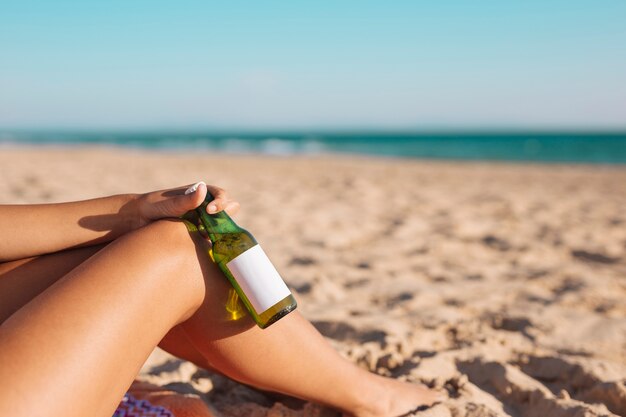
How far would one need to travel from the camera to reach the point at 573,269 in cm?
344

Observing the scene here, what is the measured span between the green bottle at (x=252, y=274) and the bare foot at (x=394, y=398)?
50cm

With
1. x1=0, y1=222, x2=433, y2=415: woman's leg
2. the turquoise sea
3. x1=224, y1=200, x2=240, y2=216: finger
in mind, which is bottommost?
the turquoise sea

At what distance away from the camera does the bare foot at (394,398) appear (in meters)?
1.57

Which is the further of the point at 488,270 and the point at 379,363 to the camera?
the point at 488,270

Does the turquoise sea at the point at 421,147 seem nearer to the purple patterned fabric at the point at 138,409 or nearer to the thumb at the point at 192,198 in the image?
the purple patterned fabric at the point at 138,409

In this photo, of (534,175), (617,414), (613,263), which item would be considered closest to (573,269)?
(613,263)

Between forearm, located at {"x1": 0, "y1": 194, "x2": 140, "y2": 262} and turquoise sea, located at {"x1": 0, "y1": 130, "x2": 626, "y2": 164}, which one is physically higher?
forearm, located at {"x1": 0, "y1": 194, "x2": 140, "y2": 262}

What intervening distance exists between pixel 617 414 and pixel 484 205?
13.8 feet

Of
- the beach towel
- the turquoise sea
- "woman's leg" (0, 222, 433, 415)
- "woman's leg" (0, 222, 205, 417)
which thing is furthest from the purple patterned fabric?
the turquoise sea

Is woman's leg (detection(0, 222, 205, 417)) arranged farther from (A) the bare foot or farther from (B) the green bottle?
(A) the bare foot

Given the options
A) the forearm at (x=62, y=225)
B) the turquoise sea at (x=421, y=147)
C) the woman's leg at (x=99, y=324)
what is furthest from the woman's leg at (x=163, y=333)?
the turquoise sea at (x=421, y=147)

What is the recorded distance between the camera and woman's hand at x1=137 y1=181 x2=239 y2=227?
1272 millimetres

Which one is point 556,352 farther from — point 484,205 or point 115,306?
point 484,205

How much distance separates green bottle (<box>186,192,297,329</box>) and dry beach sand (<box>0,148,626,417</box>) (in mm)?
632
